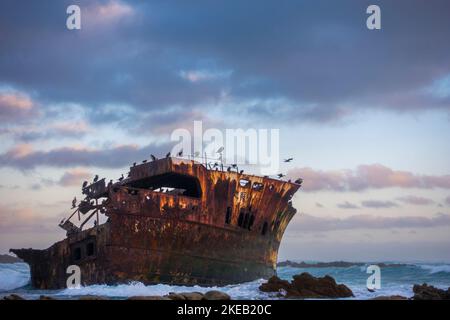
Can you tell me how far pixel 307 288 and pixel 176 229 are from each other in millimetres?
5258

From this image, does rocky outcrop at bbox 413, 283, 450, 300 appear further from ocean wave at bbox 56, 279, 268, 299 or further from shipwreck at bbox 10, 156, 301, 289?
shipwreck at bbox 10, 156, 301, 289

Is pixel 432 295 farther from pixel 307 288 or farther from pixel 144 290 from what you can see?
pixel 144 290

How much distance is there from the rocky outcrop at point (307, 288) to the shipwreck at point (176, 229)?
2.61 meters

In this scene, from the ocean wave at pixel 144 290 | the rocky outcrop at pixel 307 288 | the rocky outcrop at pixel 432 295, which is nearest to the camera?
the rocky outcrop at pixel 432 295

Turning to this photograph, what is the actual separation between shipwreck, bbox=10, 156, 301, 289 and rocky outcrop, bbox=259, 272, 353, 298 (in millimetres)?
2608

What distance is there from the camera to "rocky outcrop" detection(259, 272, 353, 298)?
2342 centimetres

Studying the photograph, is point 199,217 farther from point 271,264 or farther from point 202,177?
point 271,264

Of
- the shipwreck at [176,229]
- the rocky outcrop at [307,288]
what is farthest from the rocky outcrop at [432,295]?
the shipwreck at [176,229]

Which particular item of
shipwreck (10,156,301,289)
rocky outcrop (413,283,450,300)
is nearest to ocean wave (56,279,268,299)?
shipwreck (10,156,301,289)

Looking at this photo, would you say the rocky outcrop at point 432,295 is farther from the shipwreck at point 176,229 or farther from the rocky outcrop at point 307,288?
the shipwreck at point 176,229

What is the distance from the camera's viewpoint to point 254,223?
27312 mm

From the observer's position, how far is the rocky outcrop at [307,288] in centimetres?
2342
